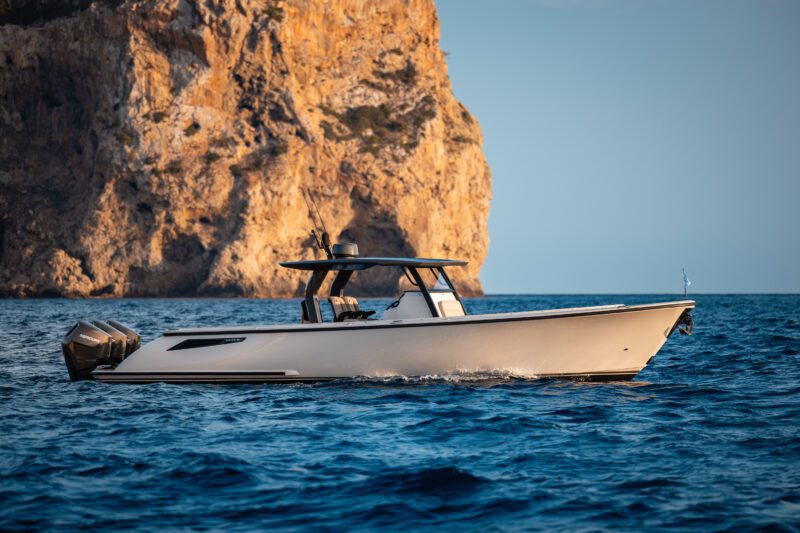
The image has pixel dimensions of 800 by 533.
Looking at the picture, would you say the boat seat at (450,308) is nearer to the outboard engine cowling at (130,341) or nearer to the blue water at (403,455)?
the blue water at (403,455)

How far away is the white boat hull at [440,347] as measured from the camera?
13.0 meters

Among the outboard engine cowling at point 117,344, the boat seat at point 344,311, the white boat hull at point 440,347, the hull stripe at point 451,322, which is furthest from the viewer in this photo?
the outboard engine cowling at point 117,344

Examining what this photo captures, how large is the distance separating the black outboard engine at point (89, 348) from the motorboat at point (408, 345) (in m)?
0.02

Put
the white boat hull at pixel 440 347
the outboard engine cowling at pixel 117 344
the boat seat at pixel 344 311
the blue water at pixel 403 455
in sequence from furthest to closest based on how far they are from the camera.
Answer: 1. the outboard engine cowling at pixel 117 344
2. the boat seat at pixel 344 311
3. the white boat hull at pixel 440 347
4. the blue water at pixel 403 455

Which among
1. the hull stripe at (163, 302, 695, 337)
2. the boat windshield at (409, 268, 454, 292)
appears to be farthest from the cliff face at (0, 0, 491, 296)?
the hull stripe at (163, 302, 695, 337)

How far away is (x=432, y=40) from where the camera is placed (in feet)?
329

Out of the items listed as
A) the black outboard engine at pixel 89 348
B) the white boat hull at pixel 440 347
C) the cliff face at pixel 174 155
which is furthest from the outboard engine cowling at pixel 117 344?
the cliff face at pixel 174 155

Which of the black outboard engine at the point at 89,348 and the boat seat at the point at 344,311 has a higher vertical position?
the boat seat at the point at 344,311

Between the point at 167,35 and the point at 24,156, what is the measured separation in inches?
707

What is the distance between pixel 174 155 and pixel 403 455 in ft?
241

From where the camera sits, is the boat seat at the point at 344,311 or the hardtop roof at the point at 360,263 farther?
the boat seat at the point at 344,311

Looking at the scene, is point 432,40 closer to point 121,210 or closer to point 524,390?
point 121,210

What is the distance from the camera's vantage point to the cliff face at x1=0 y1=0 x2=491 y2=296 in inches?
3031

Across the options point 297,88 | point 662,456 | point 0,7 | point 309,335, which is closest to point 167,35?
point 297,88
